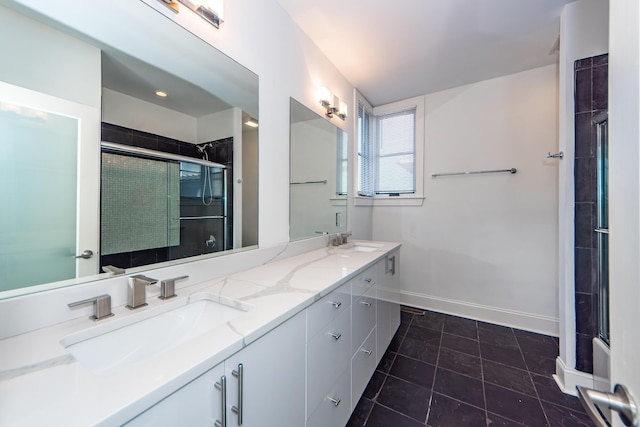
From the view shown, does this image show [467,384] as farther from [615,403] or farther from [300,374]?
[615,403]

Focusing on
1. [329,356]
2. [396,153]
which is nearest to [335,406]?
[329,356]

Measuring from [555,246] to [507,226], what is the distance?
37cm

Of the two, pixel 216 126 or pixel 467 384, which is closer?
pixel 216 126

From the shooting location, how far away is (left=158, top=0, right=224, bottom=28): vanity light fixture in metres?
1.03

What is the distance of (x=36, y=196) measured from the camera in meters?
0.74

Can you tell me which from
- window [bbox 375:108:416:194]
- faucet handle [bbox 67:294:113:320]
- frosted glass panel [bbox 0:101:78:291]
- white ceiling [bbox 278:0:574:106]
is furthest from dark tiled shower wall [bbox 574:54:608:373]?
frosted glass panel [bbox 0:101:78:291]

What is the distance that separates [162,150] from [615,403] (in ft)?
Result: 4.62

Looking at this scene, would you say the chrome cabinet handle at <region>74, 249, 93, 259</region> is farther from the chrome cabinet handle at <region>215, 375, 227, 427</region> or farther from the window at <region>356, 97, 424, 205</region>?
the window at <region>356, 97, 424, 205</region>

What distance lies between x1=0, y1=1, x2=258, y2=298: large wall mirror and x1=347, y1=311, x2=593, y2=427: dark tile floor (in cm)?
131

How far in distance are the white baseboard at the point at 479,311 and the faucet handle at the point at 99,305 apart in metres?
1.50

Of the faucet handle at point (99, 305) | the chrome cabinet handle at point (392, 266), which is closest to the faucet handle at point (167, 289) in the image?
the faucet handle at point (99, 305)

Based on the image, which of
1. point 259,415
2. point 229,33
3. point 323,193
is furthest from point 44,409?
point 323,193

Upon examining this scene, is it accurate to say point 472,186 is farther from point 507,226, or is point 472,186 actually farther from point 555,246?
point 555,246

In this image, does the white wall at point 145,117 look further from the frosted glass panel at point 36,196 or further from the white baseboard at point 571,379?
the white baseboard at point 571,379
